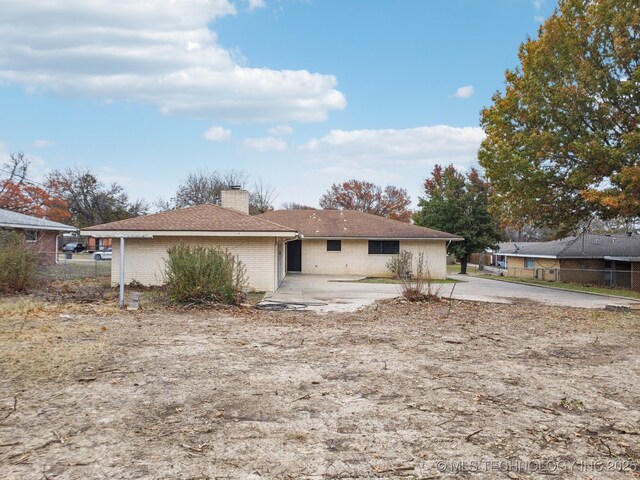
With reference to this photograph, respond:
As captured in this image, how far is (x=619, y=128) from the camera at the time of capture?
779 inches

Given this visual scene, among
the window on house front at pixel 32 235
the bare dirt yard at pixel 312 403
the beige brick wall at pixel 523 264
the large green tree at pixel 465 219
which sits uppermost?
the large green tree at pixel 465 219

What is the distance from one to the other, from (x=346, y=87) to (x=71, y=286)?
1337 cm

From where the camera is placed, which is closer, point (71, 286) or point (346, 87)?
point (71, 286)

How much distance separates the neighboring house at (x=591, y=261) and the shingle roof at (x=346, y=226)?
10821mm

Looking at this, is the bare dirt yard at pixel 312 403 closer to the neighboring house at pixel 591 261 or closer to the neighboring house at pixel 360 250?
the neighboring house at pixel 360 250

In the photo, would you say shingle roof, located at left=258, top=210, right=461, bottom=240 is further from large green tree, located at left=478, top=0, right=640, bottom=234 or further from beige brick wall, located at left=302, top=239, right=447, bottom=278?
large green tree, located at left=478, top=0, right=640, bottom=234

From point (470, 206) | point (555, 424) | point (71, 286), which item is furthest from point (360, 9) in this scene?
point (470, 206)

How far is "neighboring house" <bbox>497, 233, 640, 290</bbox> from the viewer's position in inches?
1198

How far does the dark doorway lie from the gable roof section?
8868 millimetres

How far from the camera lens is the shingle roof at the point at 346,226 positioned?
2716 centimetres

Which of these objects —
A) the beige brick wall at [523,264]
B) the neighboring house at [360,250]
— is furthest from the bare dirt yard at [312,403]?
the beige brick wall at [523,264]

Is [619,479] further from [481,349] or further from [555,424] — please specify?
[481,349]

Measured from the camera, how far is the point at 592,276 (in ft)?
108

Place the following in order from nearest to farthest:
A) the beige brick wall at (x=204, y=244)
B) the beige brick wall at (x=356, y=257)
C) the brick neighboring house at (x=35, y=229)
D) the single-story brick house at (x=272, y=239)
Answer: the single-story brick house at (x=272, y=239) < the beige brick wall at (x=204, y=244) < the brick neighboring house at (x=35, y=229) < the beige brick wall at (x=356, y=257)
